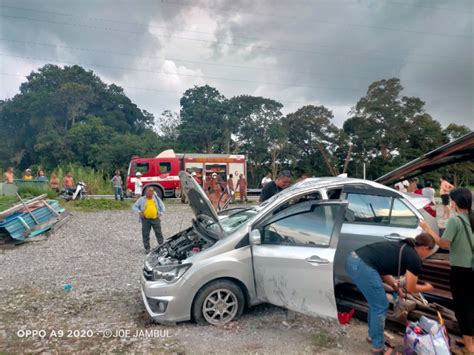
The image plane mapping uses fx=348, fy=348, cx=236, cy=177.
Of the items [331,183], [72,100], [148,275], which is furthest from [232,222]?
[72,100]

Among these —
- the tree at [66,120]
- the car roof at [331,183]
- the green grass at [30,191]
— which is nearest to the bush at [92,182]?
the green grass at [30,191]

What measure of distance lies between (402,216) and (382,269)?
1.70 m

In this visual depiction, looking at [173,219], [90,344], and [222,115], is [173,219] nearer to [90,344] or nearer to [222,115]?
[90,344]

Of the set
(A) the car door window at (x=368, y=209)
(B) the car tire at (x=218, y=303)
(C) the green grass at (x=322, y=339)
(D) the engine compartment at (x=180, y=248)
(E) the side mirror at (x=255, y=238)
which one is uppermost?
(A) the car door window at (x=368, y=209)

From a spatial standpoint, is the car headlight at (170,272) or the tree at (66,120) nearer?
the car headlight at (170,272)

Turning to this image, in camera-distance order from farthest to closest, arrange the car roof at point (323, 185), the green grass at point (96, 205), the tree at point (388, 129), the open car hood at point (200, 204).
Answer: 1. the tree at point (388, 129)
2. the green grass at point (96, 205)
3. the car roof at point (323, 185)
4. the open car hood at point (200, 204)

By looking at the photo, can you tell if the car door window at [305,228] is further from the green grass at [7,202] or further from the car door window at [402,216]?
the green grass at [7,202]

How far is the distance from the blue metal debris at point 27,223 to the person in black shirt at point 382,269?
8866 millimetres

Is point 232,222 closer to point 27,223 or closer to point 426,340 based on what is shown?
point 426,340

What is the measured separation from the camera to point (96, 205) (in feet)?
49.9

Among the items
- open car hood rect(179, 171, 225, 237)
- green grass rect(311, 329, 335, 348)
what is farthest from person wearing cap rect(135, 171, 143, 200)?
green grass rect(311, 329, 335, 348)

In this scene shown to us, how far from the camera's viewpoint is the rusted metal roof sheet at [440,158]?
3.80 m

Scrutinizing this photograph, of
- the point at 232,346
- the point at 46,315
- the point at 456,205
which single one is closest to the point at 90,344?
the point at 46,315

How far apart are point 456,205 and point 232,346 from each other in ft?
8.72
